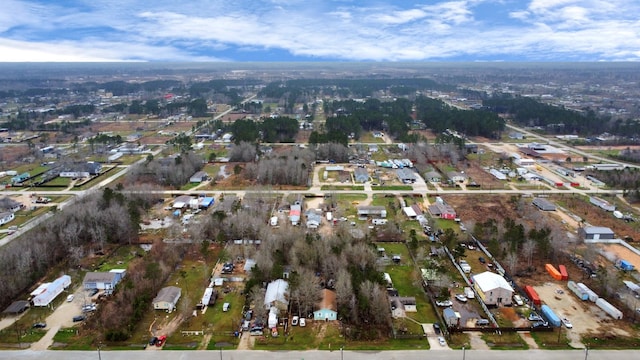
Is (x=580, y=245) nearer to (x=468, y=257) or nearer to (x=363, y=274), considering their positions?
(x=468, y=257)

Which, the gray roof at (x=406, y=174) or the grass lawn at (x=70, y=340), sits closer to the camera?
the grass lawn at (x=70, y=340)

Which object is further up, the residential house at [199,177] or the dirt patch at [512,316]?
the residential house at [199,177]

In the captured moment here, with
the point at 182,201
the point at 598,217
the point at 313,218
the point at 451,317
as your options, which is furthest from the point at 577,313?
the point at 182,201

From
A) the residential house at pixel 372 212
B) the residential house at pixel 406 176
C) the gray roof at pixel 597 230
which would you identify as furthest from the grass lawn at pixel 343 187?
the gray roof at pixel 597 230

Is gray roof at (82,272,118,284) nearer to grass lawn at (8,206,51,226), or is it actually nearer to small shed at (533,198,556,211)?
grass lawn at (8,206,51,226)

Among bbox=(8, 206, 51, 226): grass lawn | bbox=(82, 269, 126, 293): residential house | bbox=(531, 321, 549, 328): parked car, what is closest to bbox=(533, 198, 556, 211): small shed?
bbox=(531, 321, 549, 328): parked car

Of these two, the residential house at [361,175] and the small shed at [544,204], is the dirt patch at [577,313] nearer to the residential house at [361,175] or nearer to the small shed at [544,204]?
the small shed at [544,204]

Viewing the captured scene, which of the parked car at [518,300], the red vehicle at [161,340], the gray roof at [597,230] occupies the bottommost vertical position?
the red vehicle at [161,340]

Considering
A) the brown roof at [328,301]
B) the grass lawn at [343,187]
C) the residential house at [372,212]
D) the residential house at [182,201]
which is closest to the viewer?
the brown roof at [328,301]
